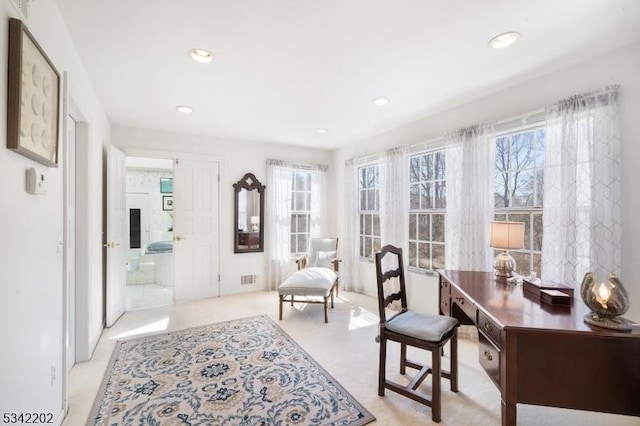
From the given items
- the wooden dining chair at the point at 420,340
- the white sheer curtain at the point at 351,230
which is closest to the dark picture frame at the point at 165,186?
the white sheer curtain at the point at 351,230

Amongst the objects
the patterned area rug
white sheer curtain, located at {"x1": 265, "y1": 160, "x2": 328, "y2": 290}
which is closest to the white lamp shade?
the patterned area rug

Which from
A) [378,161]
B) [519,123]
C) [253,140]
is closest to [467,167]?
[519,123]

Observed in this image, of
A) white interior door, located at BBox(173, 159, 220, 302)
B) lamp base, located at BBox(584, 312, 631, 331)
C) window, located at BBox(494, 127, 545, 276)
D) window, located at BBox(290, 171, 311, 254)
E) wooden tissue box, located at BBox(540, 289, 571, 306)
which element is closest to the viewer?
lamp base, located at BBox(584, 312, 631, 331)

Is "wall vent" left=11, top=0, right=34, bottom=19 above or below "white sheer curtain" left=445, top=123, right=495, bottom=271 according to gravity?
above

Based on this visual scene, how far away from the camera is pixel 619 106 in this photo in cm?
209

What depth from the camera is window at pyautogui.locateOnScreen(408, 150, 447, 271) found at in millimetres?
3486

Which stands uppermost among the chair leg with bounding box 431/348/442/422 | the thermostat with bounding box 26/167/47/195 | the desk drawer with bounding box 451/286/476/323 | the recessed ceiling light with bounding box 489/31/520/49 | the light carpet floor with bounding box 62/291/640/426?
the recessed ceiling light with bounding box 489/31/520/49

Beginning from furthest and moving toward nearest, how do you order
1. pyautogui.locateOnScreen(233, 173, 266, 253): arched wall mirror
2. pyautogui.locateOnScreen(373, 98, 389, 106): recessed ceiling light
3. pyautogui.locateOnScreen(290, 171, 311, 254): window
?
pyautogui.locateOnScreen(290, 171, 311, 254): window, pyautogui.locateOnScreen(233, 173, 266, 253): arched wall mirror, pyautogui.locateOnScreen(373, 98, 389, 106): recessed ceiling light

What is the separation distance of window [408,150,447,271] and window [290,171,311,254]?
6.34 feet

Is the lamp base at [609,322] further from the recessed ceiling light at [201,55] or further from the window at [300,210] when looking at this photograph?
the window at [300,210]

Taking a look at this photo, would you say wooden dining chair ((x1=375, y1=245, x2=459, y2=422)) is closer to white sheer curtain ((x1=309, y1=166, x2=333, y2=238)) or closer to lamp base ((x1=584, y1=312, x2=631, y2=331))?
lamp base ((x1=584, y1=312, x2=631, y2=331))

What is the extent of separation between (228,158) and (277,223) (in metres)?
1.27

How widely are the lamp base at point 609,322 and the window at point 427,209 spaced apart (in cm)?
208

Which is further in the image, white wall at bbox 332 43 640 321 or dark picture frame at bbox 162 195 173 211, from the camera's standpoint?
dark picture frame at bbox 162 195 173 211
